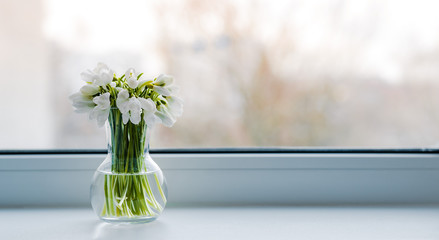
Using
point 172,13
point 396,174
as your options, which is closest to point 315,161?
point 396,174

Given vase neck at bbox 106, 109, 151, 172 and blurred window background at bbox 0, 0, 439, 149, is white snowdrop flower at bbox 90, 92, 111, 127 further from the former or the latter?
blurred window background at bbox 0, 0, 439, 149

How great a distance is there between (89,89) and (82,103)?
3 cm

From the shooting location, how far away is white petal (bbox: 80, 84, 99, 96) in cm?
81

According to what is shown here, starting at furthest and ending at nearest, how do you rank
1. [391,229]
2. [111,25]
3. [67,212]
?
[111,25]
[67,212]
[391,229]

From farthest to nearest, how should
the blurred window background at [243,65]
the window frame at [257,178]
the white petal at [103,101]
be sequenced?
the blurred window background at [243,65]
the window frame at [257,178]
the white petal at [103,101]

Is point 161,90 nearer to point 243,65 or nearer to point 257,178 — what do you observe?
point 257,178

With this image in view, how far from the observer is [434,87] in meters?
1.25

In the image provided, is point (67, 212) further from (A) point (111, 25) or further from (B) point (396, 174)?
(B) point (396, 174)

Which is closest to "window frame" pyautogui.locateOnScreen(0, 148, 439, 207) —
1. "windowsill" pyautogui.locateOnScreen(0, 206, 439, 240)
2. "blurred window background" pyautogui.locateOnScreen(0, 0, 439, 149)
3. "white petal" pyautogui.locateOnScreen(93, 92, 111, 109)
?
"windowsill" pyautogui.locateOnScreen(0, 206, 439, 240)

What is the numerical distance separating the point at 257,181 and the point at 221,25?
460 mm

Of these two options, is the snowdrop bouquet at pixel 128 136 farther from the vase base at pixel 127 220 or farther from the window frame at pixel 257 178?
the window frame at pixel 257 178

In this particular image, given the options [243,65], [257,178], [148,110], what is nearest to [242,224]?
[257,178]

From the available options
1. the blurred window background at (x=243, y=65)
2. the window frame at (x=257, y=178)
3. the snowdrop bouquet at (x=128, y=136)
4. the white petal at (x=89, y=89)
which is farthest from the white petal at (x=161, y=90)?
the blurred window background at (x=243, y=65)

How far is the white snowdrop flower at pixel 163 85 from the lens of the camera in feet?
2.72
